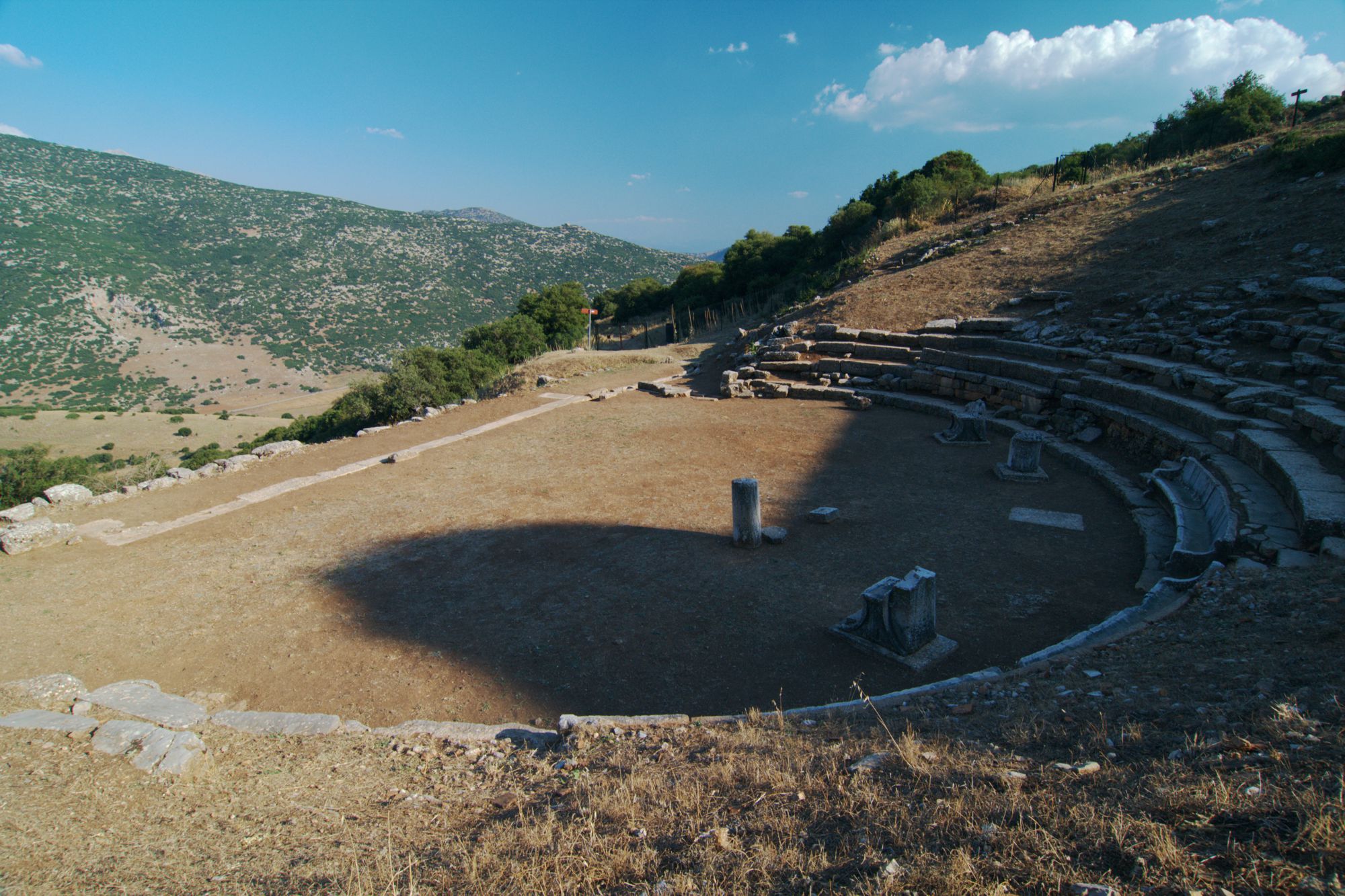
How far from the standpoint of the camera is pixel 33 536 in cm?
→ 817

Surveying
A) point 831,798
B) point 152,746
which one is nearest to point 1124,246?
Answer: point 831,798

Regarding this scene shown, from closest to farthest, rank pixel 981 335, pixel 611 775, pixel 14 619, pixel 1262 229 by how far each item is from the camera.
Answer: pixel 611 775 → pixel 14 619 → pixel 1262 229 → pixel 981 335

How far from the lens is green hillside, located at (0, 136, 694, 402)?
45656mm

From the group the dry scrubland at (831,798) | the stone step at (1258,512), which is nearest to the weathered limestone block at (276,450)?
the dry scrubland at (831,798)

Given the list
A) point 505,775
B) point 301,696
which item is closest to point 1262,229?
point 505,775

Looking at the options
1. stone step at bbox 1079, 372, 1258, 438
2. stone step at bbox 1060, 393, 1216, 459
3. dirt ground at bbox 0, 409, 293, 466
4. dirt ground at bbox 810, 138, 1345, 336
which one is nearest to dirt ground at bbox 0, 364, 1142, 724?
stone step at bbox 1060, 393, 1216, 459

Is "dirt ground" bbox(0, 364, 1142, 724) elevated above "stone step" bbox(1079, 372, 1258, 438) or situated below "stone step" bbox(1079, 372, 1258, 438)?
below

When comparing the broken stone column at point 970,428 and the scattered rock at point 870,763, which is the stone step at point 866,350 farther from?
the scattered rock at point 870,763

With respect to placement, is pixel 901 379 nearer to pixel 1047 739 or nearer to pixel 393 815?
pixel 1047 739

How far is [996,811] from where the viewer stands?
2.47 metres

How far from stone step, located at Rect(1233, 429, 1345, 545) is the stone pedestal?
3062mm

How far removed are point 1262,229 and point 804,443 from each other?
1055 centimetres

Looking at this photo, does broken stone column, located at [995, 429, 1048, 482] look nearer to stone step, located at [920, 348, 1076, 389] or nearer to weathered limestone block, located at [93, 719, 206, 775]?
stone step, located at [920, 348, 1076, 389]

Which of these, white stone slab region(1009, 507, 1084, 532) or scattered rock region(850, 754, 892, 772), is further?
white stone slab region(1009, 507, 1084, 532)
